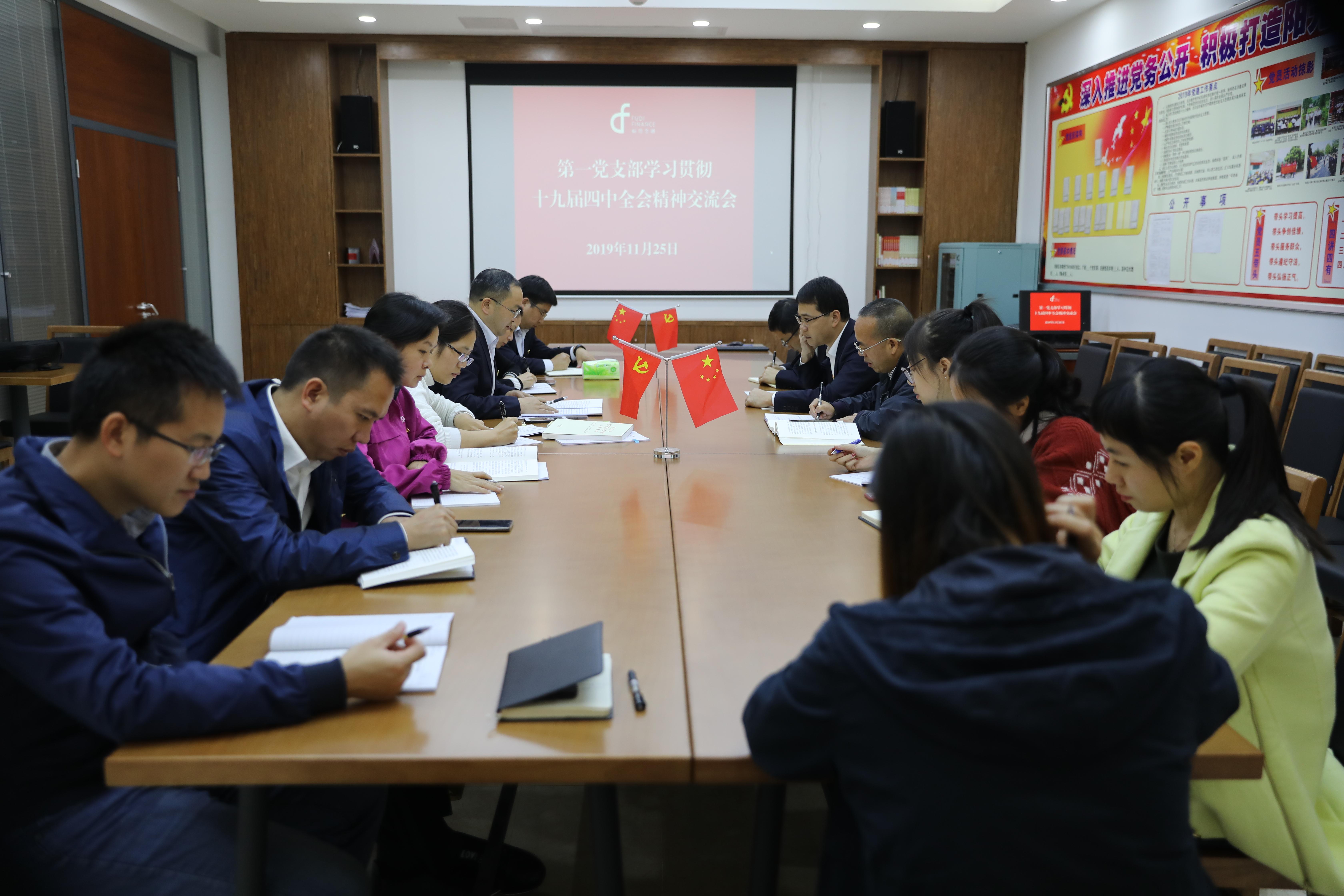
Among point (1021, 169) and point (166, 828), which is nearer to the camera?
point (166, 828)

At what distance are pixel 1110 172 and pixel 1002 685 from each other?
6.14m

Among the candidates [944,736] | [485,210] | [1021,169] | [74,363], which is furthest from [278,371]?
[944,736]

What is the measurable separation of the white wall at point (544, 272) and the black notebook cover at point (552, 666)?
6.49m

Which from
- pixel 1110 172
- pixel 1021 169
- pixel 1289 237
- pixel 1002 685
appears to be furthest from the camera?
pixel 1021 169

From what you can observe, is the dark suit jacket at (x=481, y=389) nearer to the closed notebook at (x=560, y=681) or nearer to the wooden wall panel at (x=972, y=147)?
the closed notebook at (x=560, y=681)

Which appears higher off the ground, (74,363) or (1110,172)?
(1110,172)

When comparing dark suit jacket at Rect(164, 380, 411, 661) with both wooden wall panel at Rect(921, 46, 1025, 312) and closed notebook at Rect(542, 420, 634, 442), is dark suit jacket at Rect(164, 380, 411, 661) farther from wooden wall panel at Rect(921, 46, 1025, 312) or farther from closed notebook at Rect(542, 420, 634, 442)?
wooden wall panel at Rect(921, 46, 1025, 312)

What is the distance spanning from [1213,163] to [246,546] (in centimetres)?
518

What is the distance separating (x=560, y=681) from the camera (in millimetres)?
1282

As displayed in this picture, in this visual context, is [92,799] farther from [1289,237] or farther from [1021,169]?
[1021,169]

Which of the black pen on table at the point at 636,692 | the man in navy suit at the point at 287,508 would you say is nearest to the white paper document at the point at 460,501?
the man in navy suit at the point at 287,508

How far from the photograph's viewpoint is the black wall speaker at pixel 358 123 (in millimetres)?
7211

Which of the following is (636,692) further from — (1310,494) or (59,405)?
(59,405)

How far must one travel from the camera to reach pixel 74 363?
191 inches
